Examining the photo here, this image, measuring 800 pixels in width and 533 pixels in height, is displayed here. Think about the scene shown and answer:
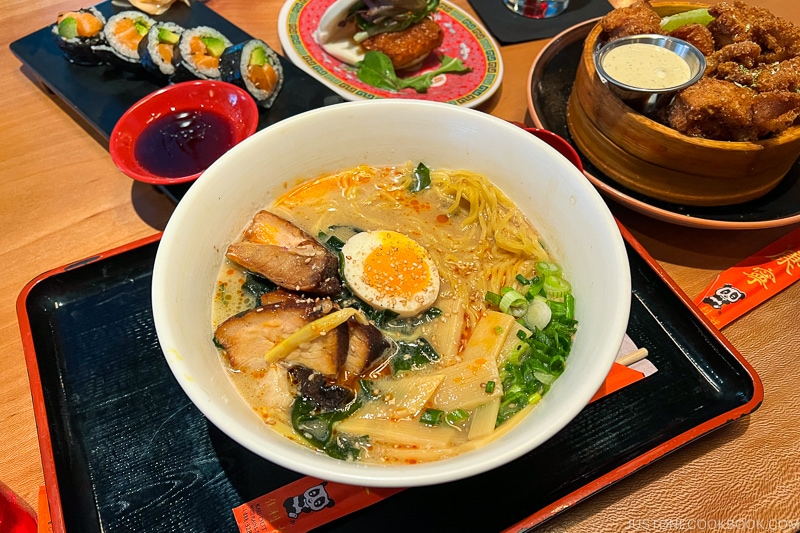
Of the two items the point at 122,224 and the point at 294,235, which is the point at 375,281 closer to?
the point at 294,235

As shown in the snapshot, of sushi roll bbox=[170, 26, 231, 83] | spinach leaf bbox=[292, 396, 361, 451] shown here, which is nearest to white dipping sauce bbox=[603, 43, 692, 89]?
spinach leaf bbox=[292, 396, 361, 451]

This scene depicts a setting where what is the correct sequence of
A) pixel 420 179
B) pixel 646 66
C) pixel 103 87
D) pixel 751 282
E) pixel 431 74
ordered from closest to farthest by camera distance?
pixel 420 179, pixel 751 282, pixel 646 66, pixel 103 87, pixel 431 74

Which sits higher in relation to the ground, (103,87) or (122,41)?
(122,41)

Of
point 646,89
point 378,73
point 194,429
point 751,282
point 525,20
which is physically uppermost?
point 646,89

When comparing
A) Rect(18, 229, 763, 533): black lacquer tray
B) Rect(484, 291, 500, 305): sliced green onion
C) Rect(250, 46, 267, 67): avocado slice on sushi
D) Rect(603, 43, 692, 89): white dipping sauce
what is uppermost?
Rect(603, 43, 692, 89): white dipping sauce

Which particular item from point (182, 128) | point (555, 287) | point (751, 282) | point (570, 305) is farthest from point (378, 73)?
point (751, 282)

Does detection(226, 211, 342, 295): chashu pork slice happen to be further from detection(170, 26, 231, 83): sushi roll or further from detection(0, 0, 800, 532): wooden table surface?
detection(170, 26, 231, 83): sushi roll

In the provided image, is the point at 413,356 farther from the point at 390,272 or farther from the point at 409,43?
the point at 409,43
